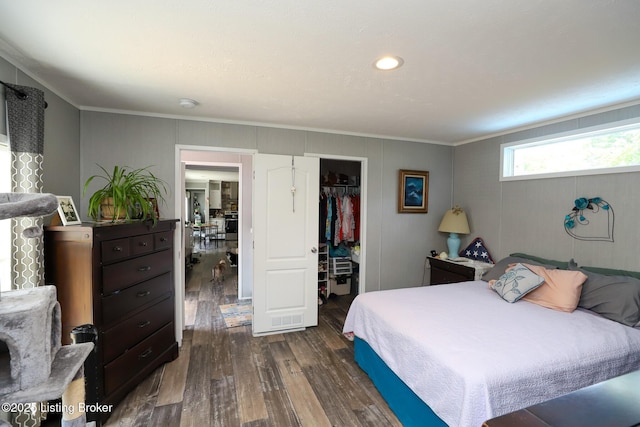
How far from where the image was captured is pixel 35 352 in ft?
2.66

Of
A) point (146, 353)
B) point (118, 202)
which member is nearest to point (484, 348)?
point (146, 353)

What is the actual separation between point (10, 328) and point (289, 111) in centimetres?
234

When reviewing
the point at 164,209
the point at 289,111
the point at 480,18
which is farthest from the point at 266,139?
the point at 480,18

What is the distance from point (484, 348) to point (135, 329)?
244cm

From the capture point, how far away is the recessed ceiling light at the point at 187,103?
91.8 inches

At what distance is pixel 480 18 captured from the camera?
1.26 metres

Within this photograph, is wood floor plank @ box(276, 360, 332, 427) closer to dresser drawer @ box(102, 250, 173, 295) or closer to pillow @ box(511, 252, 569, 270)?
dresser drawer @ box(102, 250, 173, 295)

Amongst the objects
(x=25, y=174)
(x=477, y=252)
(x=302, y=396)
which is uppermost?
(x=25, y=174)

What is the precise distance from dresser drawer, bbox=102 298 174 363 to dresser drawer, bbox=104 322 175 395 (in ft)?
0.16

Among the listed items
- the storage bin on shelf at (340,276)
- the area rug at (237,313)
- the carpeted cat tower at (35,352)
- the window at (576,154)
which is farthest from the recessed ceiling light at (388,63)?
the area rug at (237,313)

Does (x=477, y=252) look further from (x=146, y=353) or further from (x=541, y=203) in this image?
(x=146, y=353)

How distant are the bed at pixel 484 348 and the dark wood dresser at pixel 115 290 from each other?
1.77 m

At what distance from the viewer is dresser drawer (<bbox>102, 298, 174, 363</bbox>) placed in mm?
1885

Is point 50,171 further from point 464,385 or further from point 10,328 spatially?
point 464,385
